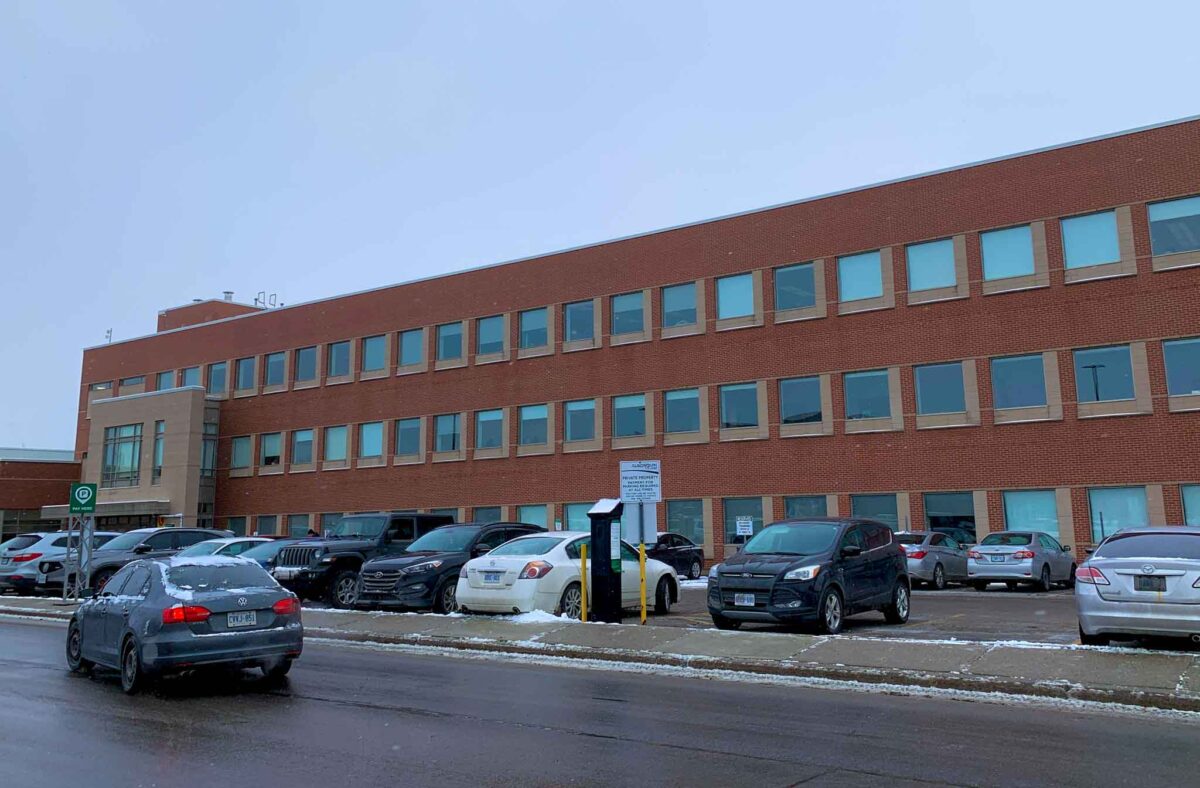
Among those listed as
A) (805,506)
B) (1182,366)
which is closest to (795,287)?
(805,506)

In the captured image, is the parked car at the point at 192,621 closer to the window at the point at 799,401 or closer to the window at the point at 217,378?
the window at the point at 799,401

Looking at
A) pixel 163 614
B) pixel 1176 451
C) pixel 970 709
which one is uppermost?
→ pixel 1176 451

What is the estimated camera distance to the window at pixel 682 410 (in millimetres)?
36188

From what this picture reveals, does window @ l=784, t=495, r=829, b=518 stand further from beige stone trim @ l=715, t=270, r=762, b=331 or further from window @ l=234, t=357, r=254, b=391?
window @ l=234, t=357, r=254, b=391

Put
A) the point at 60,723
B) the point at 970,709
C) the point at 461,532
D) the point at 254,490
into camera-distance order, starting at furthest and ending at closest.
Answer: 1. the point at 254,490
2. the point at 461,532
3. the point at 970,709
4. the point at 60,723

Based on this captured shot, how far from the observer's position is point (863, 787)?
6484 mm

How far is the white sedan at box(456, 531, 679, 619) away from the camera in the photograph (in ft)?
53.1

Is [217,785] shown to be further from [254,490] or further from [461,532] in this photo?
[254,490]

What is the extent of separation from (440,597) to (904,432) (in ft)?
61.2

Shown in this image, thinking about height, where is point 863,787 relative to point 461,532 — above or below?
below

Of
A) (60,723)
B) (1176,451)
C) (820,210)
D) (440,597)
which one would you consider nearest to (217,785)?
(60,723)

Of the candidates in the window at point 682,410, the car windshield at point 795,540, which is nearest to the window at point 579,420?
the window at point 682,410

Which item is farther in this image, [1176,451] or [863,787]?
[1176,451]

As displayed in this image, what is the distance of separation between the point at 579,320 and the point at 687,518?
9.09 metres
